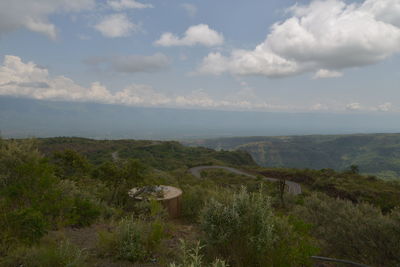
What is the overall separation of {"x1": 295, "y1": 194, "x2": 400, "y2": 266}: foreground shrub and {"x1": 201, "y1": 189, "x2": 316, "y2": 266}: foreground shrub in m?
2.81

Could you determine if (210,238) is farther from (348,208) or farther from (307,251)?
(348,208)

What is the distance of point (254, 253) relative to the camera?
4.09 m

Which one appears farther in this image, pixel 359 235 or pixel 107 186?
pixel 107 186

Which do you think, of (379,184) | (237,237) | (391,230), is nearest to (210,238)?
(237,237)

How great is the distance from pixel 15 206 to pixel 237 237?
532 cm

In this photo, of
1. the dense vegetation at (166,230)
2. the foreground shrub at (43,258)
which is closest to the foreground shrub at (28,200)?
the dense vegetation at (166,230)

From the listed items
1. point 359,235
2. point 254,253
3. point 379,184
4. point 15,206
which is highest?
point 15,206

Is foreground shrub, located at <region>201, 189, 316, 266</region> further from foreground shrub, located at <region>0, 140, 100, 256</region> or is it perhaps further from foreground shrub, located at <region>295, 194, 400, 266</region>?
foreground shrub, located at <region>0, 140, 100, 256</region>

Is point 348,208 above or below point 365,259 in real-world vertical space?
above

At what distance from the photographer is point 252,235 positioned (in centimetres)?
421

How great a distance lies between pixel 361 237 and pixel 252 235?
4.08 m

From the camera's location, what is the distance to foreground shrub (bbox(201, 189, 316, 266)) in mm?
3980

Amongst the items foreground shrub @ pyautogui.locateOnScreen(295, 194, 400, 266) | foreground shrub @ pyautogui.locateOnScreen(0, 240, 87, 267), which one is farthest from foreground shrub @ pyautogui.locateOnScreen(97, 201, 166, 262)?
foreground shrub @ pyautogui.locateOnScreen(295, 194, 400, 266)

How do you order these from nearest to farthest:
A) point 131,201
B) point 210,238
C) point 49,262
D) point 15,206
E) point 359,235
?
point 49,262
point 210,238
point 15,206
point 359,235
point 131,201
